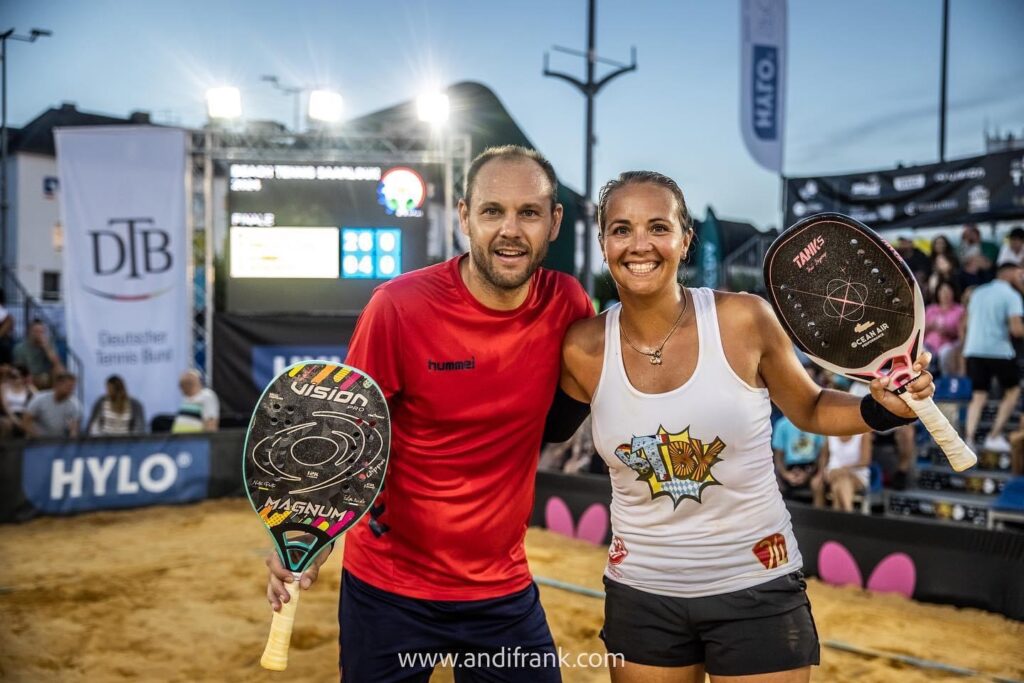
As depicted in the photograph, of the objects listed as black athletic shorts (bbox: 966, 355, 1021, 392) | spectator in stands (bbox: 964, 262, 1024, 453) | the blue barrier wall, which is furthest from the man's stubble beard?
black athletic shorts (bbox: 966, 355, 1021, 392)

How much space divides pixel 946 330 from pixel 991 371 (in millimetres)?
1041

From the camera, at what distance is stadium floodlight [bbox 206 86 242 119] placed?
11.8 metres

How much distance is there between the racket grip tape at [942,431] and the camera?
219 cm

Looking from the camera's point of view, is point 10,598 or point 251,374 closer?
point 10,598

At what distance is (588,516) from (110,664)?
4.33m

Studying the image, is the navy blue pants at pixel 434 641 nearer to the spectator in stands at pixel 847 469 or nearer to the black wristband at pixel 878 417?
the black wristband at pixel 878 417

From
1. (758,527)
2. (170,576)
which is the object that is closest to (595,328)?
(758,527)

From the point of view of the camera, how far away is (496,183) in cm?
256

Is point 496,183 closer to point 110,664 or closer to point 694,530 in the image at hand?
point 694,530

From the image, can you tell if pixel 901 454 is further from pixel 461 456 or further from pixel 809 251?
pixel 461 456

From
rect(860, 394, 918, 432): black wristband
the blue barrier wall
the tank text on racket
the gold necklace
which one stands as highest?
the tank text on racket

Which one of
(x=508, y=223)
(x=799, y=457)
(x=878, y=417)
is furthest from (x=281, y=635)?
(x=799, y=457)

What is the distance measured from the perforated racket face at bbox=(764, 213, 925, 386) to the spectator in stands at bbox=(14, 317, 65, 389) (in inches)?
470

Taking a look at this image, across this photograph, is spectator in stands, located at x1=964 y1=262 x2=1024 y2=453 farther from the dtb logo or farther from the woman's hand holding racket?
the dtb logo
